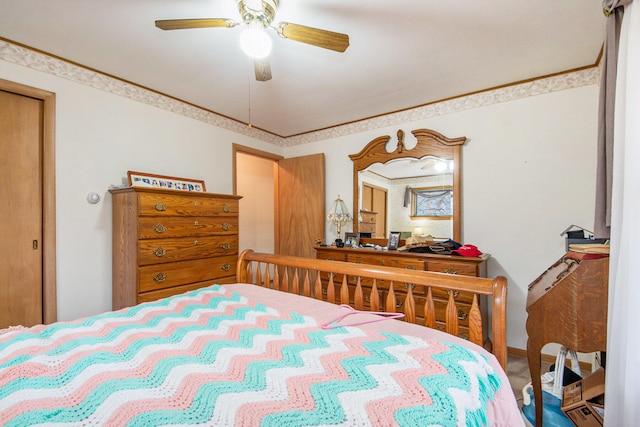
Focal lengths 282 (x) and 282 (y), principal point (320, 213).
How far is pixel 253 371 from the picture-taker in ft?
2.71

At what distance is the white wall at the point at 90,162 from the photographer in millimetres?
2207

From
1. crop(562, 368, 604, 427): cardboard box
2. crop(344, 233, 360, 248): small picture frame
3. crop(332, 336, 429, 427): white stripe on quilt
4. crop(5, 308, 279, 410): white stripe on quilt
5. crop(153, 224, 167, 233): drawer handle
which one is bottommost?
crop(562, 368, 604, 427): cardboard box

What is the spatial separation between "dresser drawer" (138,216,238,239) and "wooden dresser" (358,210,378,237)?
4.95ft

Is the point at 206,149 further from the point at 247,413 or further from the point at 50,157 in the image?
the point at 247,413

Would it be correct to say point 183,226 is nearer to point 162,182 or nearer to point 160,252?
point 160,252

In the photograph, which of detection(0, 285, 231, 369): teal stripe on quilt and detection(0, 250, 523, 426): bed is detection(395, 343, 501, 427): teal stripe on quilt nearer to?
detection(0, 250, 523, 426): bed

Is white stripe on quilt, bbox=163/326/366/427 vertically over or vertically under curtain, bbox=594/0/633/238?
under

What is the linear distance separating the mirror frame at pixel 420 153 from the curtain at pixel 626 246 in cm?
175

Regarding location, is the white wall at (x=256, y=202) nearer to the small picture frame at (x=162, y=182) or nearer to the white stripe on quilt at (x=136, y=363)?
the small picture frame at (x=162, y=182)

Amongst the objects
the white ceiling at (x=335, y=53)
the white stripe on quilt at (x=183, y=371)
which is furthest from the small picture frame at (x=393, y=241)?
the white stripe on quilt at (x=183, y=371)

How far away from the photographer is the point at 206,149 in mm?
3227

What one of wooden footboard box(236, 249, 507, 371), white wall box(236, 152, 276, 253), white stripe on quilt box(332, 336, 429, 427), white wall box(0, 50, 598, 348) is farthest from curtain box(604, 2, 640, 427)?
white wall box(236, 152, 276, 253)

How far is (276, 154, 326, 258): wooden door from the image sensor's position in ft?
12.4

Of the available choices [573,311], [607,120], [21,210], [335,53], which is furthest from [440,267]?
[21,210]
